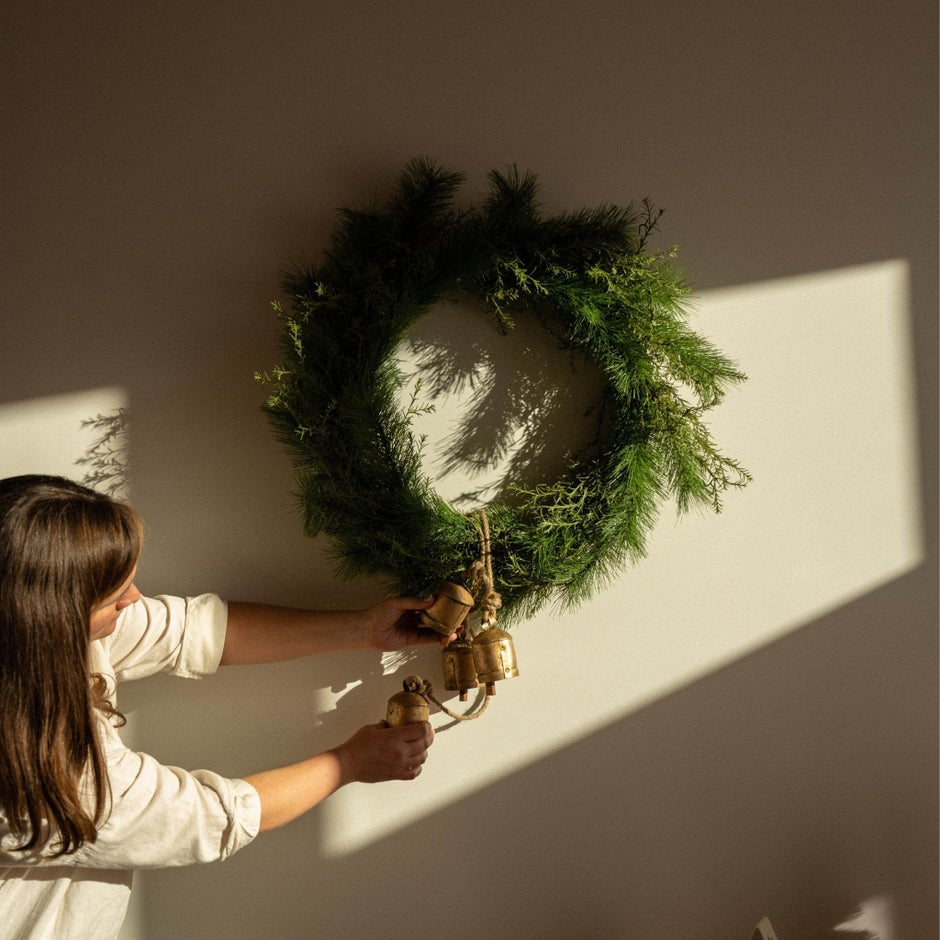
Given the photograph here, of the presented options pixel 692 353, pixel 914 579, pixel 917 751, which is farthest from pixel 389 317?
pixel 917 751

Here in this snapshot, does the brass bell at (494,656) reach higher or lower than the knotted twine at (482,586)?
lower

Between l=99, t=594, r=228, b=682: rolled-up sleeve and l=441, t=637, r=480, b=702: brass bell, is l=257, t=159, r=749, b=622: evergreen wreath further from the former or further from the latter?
l=99, t=594, r=228, b=682: rolled-up sleeve

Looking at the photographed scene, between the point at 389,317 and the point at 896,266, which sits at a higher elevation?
the point at 896,266

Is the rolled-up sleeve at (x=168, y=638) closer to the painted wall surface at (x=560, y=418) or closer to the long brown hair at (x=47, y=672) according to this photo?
the painted wall surface at (x=560, y=418)

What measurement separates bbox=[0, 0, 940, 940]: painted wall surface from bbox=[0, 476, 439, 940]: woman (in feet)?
0.39

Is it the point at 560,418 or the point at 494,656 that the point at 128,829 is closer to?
the point at 494,656

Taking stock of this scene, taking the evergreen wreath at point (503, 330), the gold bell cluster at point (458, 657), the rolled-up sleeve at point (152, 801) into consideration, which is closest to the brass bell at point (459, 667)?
the gold bell cluster at point (458, 657)

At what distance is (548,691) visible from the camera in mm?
1515

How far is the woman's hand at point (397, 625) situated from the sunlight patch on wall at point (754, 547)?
11 cm

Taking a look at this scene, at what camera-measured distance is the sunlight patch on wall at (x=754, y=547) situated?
59.2 inches

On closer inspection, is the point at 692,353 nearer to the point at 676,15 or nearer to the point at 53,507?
the point at 676,15

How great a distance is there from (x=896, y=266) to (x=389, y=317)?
1045 mm

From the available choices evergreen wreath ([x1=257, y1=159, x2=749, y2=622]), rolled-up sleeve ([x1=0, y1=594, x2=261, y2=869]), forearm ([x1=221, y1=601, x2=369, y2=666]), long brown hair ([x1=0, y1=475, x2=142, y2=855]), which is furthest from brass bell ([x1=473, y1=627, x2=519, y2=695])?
long brown hair ([x1=0, y1=475, x2=142, y2=855])

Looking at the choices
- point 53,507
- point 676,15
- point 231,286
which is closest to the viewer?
point 53,507
